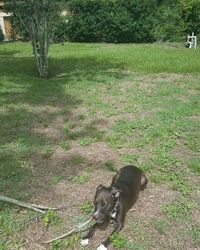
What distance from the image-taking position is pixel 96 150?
538cm

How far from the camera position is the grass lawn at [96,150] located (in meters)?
3.65

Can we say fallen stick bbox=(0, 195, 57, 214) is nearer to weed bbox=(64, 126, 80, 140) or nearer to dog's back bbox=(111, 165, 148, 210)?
dog's back bbox=(111, 165, 148, 210)

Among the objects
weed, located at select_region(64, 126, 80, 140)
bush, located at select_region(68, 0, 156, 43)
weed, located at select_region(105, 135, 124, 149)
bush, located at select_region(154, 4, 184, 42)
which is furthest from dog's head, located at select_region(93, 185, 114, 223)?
bush, located at select_region(68, 0, 156, 43)

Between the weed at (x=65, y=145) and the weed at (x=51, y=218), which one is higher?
the weed at (x=51, y=218)

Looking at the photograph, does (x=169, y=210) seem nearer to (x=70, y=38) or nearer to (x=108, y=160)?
(x=108, y=160)

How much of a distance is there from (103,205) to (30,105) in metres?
4.85

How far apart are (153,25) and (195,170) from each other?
708 inches

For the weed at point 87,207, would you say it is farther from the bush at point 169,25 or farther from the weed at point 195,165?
the bush at point 169,25

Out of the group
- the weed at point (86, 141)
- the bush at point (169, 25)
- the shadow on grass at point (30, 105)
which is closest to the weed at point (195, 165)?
the weed at point (86, 141)

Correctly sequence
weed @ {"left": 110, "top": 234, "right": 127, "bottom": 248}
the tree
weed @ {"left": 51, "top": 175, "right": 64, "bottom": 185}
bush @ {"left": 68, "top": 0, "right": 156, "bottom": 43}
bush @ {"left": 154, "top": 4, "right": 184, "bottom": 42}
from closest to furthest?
weed @ {"left": 110, "top": 234, "right": 127, "bottom": 248} < weed @ {"left": 51, "top": 175, "right": 64, "bottom": 185} < the tree < bush @ {"left": 154, "top": 4, "right": 184, "bottom": 42} < bush @ {"left": 68, "top": 0, "right": 156, "bottom": 43}

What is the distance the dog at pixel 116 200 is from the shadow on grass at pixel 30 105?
120 cm

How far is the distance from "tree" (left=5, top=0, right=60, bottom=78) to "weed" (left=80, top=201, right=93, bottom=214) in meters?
7.03

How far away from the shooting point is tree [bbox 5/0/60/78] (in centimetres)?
1012

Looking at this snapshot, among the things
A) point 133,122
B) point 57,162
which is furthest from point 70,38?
point 57,162
